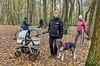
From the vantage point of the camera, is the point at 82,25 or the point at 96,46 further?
the point at 82,25

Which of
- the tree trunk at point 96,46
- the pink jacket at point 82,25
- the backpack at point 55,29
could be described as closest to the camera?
the tree trunk at point 96,46

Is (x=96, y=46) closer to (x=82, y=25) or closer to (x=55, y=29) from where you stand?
(x=55, y=29)

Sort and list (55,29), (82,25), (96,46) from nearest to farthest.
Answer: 1. (96,46)
2. (55,29)
3. (82,25)

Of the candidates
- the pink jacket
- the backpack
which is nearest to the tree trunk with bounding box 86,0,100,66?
the backpack

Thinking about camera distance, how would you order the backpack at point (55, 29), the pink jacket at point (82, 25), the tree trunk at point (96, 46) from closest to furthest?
the tree trunk at point (96, 46) → the backpack at point (55, 29) → the pink jacket at point (82, 25)

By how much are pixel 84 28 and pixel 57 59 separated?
350 cm

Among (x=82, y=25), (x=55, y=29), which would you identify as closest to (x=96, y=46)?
(x=55, y=29)

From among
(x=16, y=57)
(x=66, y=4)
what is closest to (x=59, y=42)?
(x=16, y=57)

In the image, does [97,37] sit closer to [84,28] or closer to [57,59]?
[57,59]

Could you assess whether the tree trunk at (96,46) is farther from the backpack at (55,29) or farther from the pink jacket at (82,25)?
the pink jacket at (82,25)

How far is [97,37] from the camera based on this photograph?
5051mm

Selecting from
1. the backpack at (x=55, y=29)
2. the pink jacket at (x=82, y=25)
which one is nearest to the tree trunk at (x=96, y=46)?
the backpack at (x=55, y=29)

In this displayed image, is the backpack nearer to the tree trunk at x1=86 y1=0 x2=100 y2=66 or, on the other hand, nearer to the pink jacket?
the tree trunk at x1=86 y1=0 x2=100 y2=66

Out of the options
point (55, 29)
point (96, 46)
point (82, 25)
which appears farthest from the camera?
point (82, 25)
